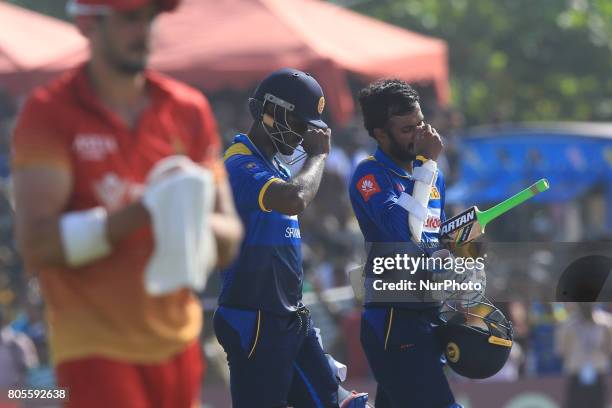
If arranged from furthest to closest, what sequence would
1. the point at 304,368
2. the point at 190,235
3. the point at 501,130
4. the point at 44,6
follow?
the point at 44,6 → the point at 501,130 → the point at 304,368 → the point at 190,235

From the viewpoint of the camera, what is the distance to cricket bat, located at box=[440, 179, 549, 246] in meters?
6.38

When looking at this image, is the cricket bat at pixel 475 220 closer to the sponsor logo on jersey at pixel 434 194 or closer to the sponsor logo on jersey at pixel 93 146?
the sponsor logo on jersey at pixel 434 194

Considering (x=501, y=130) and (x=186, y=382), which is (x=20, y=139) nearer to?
(x=186, y=382)

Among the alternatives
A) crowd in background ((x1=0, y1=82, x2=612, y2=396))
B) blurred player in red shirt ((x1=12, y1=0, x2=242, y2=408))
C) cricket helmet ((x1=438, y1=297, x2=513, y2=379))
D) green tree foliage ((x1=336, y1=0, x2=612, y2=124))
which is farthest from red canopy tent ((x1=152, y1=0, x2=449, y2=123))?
green tree foliage ((x1=336, y1=0, x2=612, y2=124))

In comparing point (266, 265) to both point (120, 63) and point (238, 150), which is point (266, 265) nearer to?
point (238, 150)

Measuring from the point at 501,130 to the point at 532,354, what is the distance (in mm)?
7900

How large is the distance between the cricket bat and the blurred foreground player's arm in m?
0.92

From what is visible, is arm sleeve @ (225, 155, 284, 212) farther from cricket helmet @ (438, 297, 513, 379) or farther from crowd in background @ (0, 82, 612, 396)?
crowd in background @ (0, 82, 612, 396)

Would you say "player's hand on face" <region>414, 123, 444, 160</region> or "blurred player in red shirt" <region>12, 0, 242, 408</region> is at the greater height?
"blurred player in red shirt" <region>12, 0, 242, 408</region>

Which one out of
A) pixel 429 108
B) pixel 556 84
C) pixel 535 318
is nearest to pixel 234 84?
pixel 429 108

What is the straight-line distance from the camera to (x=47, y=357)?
1194 centimetres

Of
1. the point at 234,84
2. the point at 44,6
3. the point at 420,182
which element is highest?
the point at 420,182

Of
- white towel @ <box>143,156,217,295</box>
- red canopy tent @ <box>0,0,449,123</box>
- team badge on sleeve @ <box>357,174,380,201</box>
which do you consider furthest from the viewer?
red canopy tent @ <box>0,0,449,123</box>

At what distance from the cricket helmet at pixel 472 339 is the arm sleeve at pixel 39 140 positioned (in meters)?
2.91
